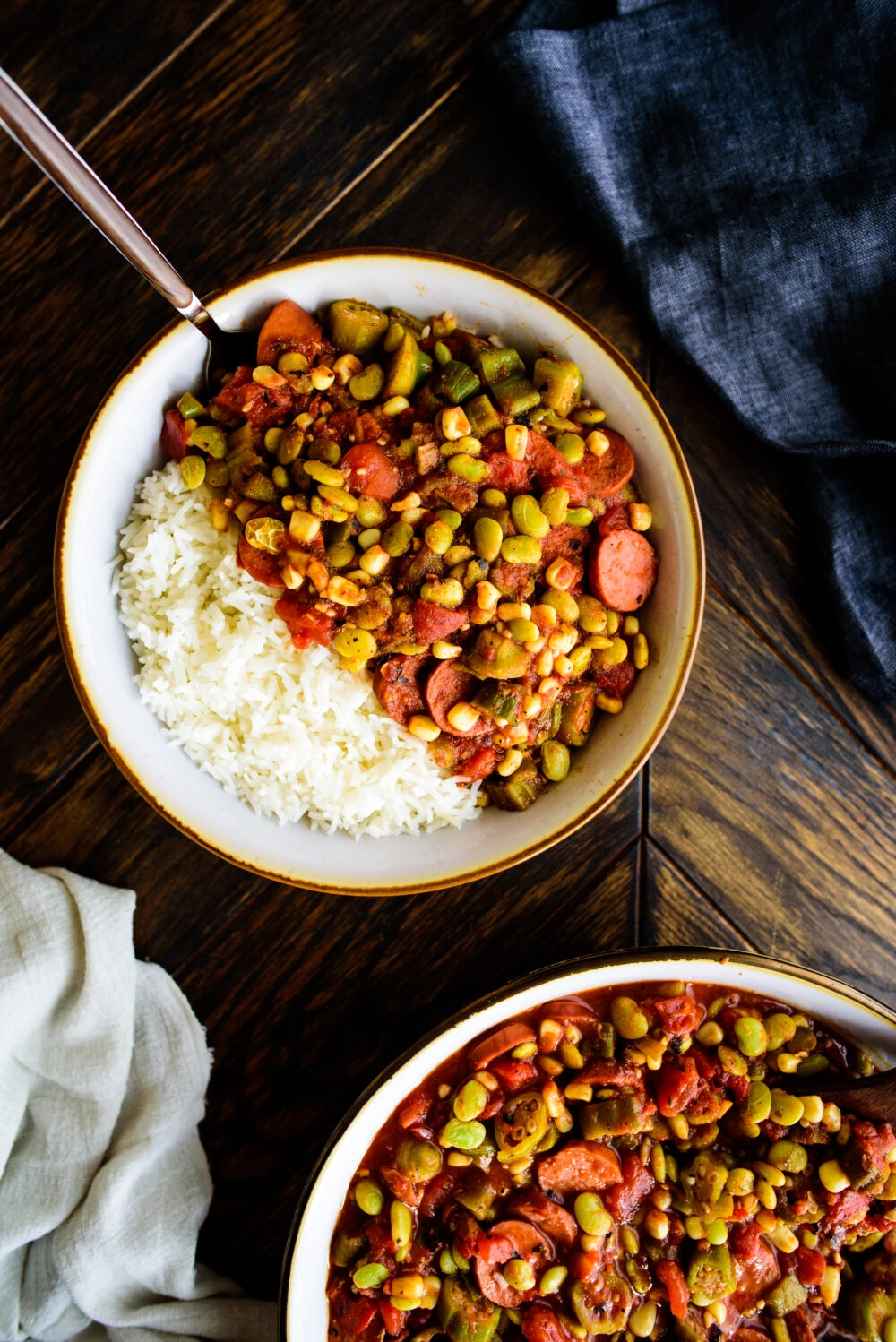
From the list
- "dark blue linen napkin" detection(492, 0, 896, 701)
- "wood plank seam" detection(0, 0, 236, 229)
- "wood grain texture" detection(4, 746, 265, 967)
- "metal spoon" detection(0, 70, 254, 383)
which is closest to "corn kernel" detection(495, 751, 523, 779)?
"wood grain texture" detection(4, 746, 265, 967)

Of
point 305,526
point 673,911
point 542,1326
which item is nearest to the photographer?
point 305,526

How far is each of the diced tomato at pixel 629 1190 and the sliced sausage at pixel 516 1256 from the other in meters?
0.15

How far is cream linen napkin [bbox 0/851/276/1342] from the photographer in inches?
79.2

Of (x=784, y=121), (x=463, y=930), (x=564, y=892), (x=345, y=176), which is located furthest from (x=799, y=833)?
(x=345, y=176)

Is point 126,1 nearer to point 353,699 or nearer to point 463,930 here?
point 353,699

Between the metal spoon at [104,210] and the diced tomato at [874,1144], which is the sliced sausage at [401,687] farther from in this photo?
the diced tomato at [874,1144]

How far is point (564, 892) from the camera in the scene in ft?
7.14

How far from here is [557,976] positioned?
70.5 inches

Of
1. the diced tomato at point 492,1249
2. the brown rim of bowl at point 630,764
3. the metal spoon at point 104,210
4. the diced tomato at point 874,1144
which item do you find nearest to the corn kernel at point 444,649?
the brown rim of bowl at point 630,764

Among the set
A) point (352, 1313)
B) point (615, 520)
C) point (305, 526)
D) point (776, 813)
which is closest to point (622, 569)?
point (615, 520)

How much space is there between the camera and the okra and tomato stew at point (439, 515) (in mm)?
1754

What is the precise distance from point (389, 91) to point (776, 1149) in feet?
7.99

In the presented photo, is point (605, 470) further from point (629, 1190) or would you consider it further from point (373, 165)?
point (629, 1190)

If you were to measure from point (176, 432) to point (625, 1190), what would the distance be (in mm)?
1786
